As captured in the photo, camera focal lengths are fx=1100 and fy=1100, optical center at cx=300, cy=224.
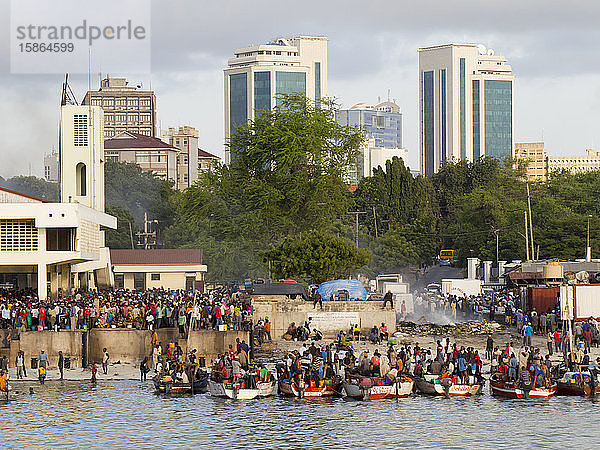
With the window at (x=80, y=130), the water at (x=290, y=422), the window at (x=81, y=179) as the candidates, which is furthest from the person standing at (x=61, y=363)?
the window at (x=81, y=179)

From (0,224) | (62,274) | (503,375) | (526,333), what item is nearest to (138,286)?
(62,274)

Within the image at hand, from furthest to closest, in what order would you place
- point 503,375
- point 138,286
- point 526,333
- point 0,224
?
point 138,286
point 0,224
point 526,333
point 503,375

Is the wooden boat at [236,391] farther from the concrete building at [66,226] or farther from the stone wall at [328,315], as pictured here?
the concrete building at [66,226]

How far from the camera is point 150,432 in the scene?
4188 centimetres

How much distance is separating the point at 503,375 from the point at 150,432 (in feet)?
49.8

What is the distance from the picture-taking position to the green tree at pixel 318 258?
80.6 m

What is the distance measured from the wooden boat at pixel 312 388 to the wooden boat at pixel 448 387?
354 centimetres

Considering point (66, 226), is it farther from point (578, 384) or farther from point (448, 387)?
point (578, 384)

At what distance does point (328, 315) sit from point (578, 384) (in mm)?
20196

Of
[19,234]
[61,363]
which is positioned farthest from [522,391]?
[19,234]

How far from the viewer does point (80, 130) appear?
85.2 metres

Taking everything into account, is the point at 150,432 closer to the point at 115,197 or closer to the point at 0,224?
the point at 0,224

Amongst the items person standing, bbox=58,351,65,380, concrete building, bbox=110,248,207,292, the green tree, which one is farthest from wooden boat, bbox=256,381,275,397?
concrete building, bbox=110,248,207,292

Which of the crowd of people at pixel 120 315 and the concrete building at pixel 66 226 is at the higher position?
the concrete building at pixel 66 226
